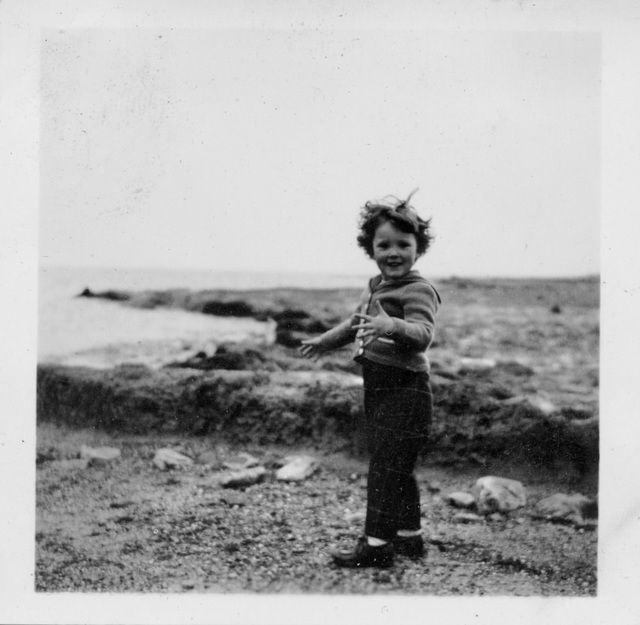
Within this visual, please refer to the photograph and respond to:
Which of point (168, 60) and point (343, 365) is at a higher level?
point (168, 60)

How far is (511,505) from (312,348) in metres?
0.82

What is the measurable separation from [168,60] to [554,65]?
4.14 feet

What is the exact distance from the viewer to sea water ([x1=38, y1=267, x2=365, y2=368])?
2.29m

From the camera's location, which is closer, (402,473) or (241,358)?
(402,473)

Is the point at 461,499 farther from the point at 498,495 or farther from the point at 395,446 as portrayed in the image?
the point at 395,446

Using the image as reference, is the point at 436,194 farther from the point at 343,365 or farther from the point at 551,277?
the point at 343,365

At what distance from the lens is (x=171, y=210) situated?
7.52 feet

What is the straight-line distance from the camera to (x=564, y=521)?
7.37 ft

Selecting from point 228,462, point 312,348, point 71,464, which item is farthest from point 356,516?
point 71,464

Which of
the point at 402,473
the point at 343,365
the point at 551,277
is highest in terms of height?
the point at 551,277

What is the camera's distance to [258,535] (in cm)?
222

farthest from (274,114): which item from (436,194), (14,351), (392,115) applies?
(14,351)

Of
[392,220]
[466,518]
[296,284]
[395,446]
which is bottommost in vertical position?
[466,518]

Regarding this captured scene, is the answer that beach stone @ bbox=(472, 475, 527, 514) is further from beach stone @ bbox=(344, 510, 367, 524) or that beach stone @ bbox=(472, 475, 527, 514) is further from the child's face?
the child's face
